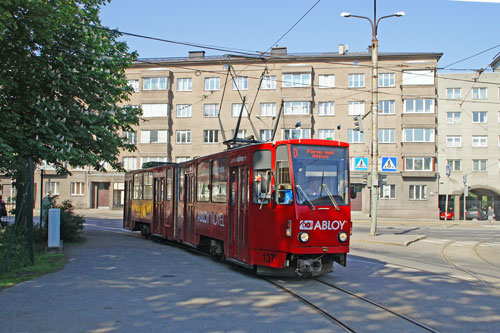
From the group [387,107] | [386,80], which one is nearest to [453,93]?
[386,80]

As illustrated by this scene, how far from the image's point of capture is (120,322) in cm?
697

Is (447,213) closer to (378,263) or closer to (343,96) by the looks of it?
(343,96)

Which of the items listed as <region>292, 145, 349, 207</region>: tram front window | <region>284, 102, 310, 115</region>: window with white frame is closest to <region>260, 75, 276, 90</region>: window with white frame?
<region>284, 102, 310, 115</region>: window with white frame

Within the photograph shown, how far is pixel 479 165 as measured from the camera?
52906 millimetres

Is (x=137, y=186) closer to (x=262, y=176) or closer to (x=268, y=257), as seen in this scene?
A: (x=262, y=176)

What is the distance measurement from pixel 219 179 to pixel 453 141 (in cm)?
4596

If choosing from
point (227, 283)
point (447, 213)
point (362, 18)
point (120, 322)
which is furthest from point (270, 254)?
point (447, 213)

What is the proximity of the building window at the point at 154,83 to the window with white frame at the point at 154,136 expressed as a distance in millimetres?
4449

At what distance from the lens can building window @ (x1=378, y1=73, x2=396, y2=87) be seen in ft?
157

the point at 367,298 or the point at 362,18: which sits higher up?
the point at 362,18

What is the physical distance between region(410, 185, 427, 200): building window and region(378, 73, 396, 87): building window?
10.1 meters

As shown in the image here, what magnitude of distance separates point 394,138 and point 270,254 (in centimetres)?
3969

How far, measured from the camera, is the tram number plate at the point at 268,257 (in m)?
10.4

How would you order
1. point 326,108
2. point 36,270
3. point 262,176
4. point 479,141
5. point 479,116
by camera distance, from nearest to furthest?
point 262,176
point 36,270
point 326,108
point 479,116
point 479,141
